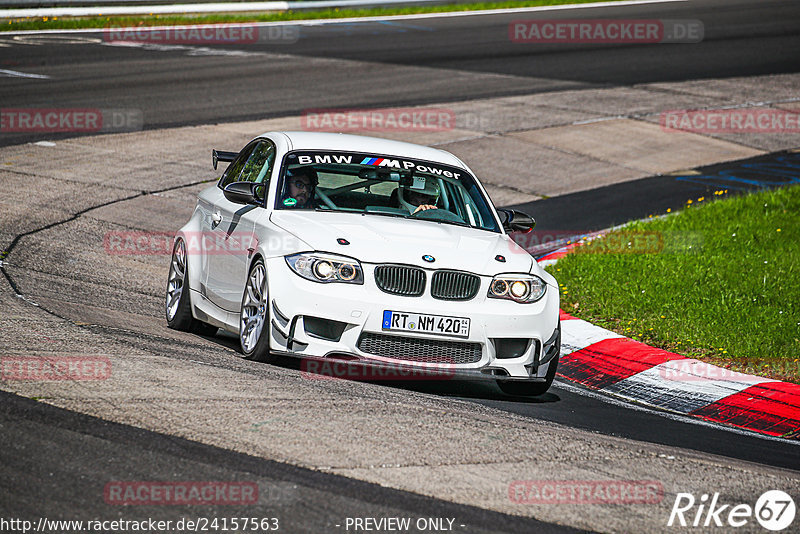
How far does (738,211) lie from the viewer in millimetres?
14133

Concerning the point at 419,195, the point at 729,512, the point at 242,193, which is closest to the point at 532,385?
the point at 419,195

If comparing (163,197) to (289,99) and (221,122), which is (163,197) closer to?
(221,122)

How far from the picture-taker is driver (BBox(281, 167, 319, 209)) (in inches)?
327

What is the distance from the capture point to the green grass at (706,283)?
366 inches

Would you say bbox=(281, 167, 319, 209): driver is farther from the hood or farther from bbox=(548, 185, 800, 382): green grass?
bbox=(548, 185, 800, 382): green grass

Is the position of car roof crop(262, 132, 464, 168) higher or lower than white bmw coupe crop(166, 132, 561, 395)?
higher

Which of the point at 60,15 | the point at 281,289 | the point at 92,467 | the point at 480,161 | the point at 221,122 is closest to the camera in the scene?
the point at 92,467

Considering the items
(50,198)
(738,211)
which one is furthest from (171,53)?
(738,211)

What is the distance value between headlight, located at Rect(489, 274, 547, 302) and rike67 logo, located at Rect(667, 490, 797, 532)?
2.43 m

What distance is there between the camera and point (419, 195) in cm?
879

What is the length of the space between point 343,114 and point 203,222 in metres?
10.3

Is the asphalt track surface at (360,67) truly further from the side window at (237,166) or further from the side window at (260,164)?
the side window at (260,164)

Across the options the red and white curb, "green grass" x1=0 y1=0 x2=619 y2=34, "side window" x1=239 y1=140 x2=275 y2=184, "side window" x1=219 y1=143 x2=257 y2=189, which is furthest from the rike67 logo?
"green grass" x1=0 y1=0 x2=619 y2=34

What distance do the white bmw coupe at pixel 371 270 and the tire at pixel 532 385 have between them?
0.01 metres
